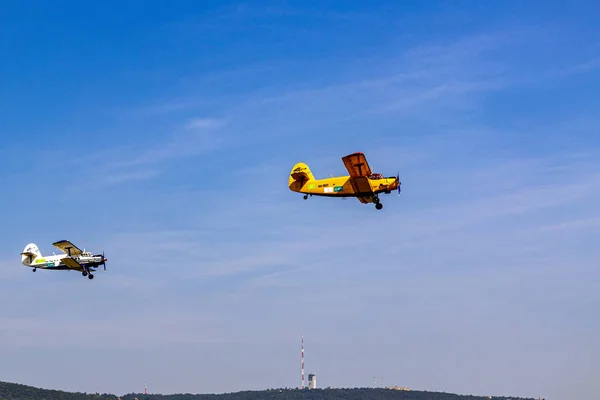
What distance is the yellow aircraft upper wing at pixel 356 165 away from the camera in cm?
10600

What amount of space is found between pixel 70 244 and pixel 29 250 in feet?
53.4

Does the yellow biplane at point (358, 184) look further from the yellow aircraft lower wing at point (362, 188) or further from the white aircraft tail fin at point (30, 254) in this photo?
the white aircraft tail fin at point (30, 254)

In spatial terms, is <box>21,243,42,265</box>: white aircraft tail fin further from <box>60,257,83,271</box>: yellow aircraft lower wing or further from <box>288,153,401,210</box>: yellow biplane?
<box>288,153,401,210</box>: yellow biplane

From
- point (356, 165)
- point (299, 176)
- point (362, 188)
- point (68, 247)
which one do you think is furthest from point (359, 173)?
point (68, 247)

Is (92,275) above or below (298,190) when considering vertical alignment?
below

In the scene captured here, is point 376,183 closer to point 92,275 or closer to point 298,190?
point 298,190

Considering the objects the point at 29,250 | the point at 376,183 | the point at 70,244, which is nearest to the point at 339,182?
the point at 376,183

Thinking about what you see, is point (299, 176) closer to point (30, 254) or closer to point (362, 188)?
point (362, 188)

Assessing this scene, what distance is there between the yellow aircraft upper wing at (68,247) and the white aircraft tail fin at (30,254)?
395 inches

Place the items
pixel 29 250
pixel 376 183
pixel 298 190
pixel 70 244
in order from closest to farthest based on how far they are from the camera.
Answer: pixel 376 183 < pixel 298 190 < pixel 70 244 < pixel 29 250

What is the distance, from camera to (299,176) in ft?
396

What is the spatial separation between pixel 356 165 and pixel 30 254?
67021 mm

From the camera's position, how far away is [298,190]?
121m


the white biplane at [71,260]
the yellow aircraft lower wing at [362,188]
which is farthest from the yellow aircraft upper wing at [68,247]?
the yellow aircraft lower wing at [362,188]
